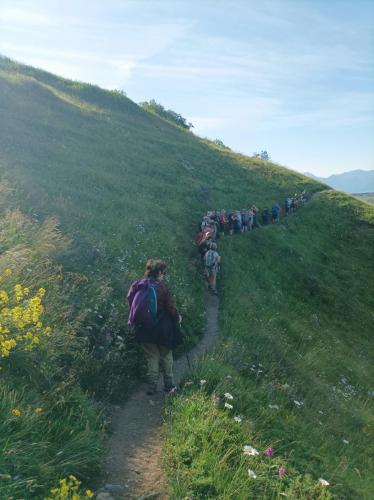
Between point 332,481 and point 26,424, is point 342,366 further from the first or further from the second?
point 26,424

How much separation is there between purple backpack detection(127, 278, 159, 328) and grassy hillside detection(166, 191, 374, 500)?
1.21 metres

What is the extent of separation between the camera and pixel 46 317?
6715mm

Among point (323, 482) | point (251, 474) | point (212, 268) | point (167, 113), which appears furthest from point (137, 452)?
point (167, 113)

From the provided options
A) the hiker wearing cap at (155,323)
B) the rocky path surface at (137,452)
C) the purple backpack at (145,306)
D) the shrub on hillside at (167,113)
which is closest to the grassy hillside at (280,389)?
the rocky path surface at (137,452)

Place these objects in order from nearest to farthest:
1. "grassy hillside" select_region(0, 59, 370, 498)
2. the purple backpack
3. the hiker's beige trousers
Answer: "grassy hillside" select_region(0, 59, 370, 498) < the purple backpack < the hiker's beige trousers

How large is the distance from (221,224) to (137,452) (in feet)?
67.1

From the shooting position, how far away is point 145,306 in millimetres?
7863

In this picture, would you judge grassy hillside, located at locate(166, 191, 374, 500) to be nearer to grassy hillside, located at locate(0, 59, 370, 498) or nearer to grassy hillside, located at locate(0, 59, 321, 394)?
grassy hillside, located at locate(0, 59, 370, 498)

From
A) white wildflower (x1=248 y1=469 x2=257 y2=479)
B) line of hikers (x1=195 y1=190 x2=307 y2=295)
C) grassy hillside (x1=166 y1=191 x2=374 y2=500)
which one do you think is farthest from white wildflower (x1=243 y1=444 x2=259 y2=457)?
line of hikers (x1=195 y1=190 x2=307 y2=295)

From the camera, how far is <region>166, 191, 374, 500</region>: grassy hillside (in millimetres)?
5395

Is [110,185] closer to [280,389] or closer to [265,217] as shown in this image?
[265,217]

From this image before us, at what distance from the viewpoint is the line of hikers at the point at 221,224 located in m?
16.8

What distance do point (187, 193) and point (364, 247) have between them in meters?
15.5

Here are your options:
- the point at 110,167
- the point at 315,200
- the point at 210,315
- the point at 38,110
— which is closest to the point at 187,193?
the point at 110,167
